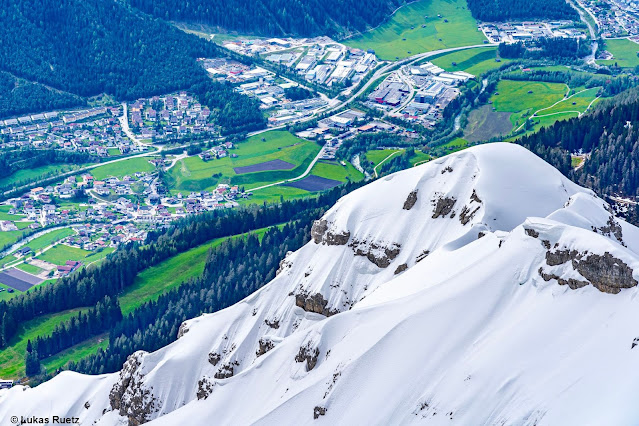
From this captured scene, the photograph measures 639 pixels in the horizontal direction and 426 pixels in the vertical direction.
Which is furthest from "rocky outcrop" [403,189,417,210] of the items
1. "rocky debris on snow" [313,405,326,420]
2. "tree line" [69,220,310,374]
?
"rocky debris on snow" [313,405,326,420]

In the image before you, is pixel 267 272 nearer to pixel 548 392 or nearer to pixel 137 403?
pixel 137 403

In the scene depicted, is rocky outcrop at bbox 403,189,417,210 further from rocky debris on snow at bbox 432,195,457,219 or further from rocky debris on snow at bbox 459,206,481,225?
rocky debris on snow at bbox 459,206,481,225

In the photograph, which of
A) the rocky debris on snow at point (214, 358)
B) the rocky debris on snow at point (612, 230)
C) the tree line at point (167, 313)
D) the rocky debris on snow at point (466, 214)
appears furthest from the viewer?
the tree line at point (167, 313)

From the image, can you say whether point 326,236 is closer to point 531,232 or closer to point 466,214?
point 466,214

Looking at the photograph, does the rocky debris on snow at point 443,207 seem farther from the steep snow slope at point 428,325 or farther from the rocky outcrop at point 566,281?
the rocky outcrop at point 566,281

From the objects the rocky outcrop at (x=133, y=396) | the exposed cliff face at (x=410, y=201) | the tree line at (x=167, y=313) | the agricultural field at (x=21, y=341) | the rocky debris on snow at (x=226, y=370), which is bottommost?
the agricultural field at (x=21, y=341)

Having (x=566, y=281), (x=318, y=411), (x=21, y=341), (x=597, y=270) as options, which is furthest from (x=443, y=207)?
(x=21, y=341)

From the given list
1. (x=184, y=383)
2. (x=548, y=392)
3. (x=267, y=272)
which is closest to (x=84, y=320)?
(x=267, y=272)

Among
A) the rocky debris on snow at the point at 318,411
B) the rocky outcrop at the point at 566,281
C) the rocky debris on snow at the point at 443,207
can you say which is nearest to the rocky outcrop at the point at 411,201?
the rocky debris on snow at the point at 443,207
